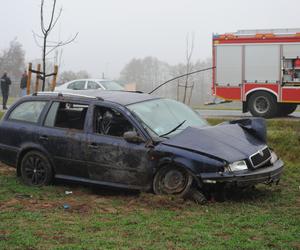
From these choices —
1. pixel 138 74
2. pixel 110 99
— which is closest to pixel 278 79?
pixel 110 99

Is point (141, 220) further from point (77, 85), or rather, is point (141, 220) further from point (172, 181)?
point (77, 85)

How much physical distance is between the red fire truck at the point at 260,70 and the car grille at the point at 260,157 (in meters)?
10.8

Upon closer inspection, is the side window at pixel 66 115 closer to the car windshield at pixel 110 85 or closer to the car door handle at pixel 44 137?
the car door handle at pixel 44 137

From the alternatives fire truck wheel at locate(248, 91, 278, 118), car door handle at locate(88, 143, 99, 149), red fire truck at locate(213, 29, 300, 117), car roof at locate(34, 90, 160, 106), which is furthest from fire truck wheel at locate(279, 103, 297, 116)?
car door handle at locate(88, 143, 99, 149)

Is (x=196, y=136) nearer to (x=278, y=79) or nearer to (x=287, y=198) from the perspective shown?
(x=287, y=198)

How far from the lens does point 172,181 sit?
6754 millimetres

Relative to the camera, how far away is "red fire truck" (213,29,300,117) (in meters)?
17.4

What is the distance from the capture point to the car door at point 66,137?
746 centimetres

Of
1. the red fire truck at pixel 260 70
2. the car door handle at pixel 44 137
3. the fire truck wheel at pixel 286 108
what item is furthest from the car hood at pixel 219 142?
the fire truck wheel at pixel 286 108

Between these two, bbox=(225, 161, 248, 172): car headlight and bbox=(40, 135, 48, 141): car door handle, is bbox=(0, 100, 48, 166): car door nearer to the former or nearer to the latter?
bbox=(40, 135, 48, 141): car door handle

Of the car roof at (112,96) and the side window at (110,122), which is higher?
the car roof at (112,96)

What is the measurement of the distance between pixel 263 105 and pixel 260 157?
11.4 metres

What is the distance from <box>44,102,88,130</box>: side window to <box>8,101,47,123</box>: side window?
8.9 inches

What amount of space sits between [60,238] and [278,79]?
Answer: 44.9ft
